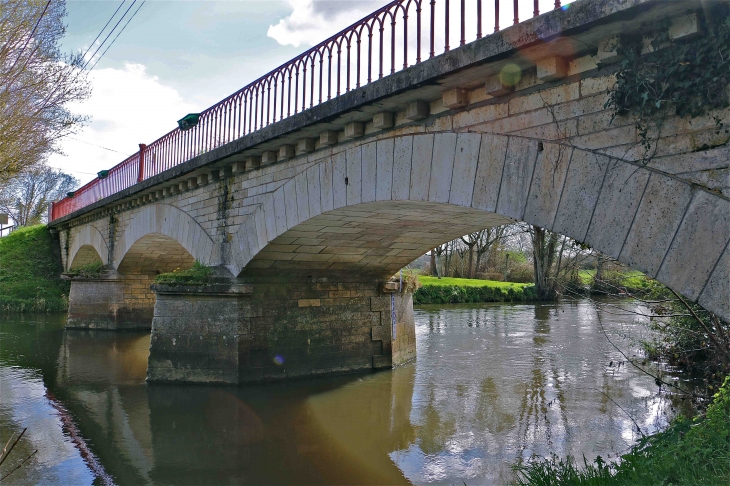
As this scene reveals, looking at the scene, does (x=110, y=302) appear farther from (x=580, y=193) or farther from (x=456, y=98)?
(x=580, y=193)

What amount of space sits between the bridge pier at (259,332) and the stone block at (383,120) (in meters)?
3.81

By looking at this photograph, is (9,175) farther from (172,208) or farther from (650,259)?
(650,259)

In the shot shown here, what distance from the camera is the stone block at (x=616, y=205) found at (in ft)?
12.2

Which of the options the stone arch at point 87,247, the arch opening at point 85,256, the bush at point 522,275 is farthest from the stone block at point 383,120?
the bush at point 522,275

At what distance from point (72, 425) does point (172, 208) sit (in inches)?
200

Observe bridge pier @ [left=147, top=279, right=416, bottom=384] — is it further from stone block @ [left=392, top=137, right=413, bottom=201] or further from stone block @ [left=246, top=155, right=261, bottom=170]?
stone block @ [left=392, top=137, right=413, bottom=201]

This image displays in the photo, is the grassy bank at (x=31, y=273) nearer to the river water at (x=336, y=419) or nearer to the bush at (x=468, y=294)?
the river water at (x=336, y=419)

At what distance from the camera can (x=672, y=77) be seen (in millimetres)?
3535

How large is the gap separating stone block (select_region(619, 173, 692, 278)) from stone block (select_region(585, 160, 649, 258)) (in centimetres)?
5

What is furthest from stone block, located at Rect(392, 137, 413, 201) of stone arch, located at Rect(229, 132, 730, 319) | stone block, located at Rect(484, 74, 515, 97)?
stone block, located at Rect(484, 74, 515, 97)

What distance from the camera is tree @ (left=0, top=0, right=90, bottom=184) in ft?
20.7

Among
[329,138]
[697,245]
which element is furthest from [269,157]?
[697,245]

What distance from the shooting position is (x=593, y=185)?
4.00m

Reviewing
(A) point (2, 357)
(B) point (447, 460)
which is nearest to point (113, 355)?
(A) point (2, 357)
